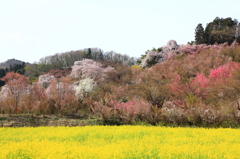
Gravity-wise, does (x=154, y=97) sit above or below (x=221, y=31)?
below

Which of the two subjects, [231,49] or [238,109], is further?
[231,49]

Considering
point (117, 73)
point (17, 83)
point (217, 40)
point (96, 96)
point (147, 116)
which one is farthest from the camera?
point (217, 40)

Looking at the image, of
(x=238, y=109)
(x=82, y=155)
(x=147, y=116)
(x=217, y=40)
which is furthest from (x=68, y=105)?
(x=217, y=40)

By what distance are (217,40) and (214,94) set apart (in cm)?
2914

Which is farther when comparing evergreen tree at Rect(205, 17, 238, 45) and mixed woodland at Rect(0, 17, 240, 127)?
evergreen tree at Rect(205, 17, 238, 45)

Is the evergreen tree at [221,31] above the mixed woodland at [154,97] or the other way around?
above

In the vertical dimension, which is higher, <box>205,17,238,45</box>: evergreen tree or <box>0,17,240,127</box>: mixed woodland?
<box>205,17,238,45</box>: evergreen tree

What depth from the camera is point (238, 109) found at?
17.4m

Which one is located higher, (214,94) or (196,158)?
(214,94)

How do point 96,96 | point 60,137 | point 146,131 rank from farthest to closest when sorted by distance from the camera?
point 96,96 → point 146,131 → point 60,137

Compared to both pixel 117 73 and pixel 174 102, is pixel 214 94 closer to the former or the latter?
pixel 174 102

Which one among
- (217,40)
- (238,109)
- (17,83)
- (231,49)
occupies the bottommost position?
(238,109)

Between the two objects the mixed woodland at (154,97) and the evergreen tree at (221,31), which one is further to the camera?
the evergreen tree at (221,31)

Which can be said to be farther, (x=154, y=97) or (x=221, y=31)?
(x=221, y=31)
